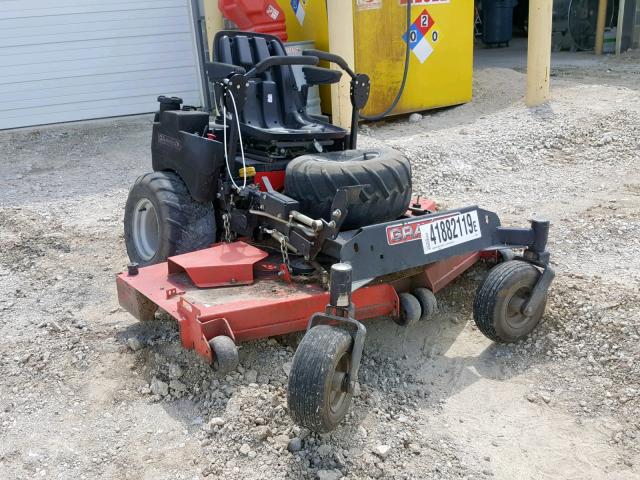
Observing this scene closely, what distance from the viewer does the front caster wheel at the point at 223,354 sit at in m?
3.37

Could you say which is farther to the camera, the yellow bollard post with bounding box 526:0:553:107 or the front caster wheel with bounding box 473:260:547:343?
the yellow bollard post with bounding box 526:0:553:107

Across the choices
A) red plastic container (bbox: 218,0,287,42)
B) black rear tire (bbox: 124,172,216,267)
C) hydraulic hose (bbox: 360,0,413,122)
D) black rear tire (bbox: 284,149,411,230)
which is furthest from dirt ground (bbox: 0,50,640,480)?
red plastic container (bbox: 218,0,287,42)

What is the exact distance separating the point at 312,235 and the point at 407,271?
0.68 m

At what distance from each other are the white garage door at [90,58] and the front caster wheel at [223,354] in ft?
27.1

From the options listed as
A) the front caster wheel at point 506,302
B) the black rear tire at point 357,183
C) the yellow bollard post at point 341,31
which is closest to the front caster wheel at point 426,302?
the front caster wheel at point 506,302

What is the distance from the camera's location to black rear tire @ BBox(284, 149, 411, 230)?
3.89 meters

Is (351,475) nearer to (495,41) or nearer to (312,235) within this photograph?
(312,235)

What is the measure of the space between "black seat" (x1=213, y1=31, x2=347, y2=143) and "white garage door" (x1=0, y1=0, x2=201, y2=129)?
6289mm

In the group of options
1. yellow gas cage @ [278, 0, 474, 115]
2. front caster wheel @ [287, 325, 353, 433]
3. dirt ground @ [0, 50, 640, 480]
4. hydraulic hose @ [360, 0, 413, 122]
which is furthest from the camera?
yellow gas cage @ [278, 0, 474, 115]

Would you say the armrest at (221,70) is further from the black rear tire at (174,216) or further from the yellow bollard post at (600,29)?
the yellow bollard post at (600,29)

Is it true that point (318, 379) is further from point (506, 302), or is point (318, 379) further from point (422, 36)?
point (422, 36)

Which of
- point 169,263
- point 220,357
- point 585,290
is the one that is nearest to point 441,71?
point 585,290

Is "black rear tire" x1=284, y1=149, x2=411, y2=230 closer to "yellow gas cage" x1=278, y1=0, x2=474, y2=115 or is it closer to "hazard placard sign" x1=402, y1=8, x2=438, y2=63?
"yellow gas cage" x1=278, y1=0, x2=474, y2=115

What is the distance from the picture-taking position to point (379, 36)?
30.3 feet
